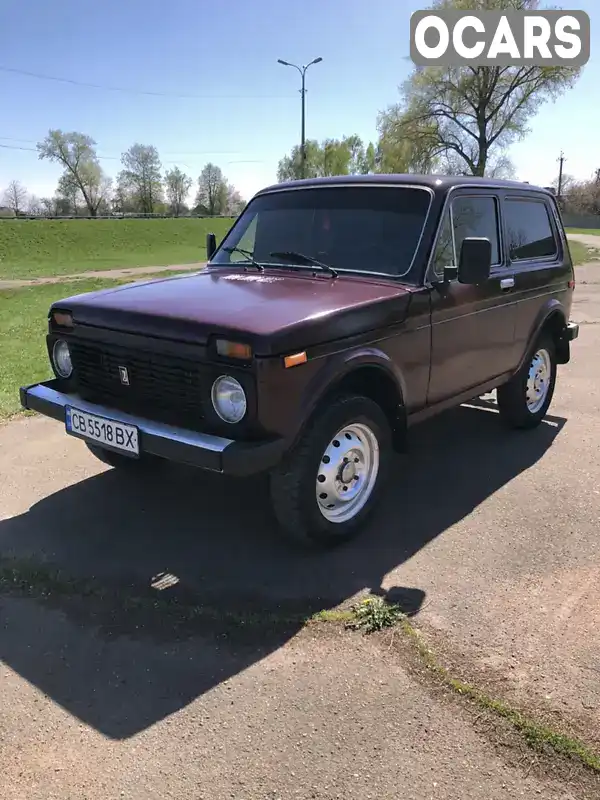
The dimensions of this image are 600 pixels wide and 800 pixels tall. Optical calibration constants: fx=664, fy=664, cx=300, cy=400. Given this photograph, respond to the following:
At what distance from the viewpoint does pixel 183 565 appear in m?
3.63

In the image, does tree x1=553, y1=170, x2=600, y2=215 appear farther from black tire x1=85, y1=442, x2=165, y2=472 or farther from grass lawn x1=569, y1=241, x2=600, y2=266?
black tire x1=85, y1=442, x2=165, y2=472

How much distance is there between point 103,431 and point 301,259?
174 cm

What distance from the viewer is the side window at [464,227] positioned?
4.34 m

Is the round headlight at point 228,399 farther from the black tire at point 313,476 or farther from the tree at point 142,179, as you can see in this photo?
the tree at point 142,179

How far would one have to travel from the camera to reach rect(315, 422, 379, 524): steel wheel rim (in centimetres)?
370

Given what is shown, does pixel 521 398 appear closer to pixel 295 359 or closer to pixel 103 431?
pixel 295 359

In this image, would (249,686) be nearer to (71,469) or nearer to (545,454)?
(71,469)

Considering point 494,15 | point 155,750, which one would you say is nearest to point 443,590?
point 155,750

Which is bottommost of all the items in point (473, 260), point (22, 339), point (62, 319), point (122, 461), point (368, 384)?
point (122, 461)

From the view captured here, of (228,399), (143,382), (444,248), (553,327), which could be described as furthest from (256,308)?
(553,327)

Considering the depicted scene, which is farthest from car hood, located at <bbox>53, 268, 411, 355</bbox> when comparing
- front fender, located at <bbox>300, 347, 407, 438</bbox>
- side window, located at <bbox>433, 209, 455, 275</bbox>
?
side window, located at <bbox>433, 209, 455, 275</bbox>

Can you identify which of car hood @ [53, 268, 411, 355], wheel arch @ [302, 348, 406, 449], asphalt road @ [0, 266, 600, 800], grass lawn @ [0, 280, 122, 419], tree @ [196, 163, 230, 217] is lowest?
asphalt road @ [0, 266, 600, 800]

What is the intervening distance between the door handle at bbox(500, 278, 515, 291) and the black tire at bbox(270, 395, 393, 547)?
1735 millimetres

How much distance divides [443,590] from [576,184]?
93.1 m
